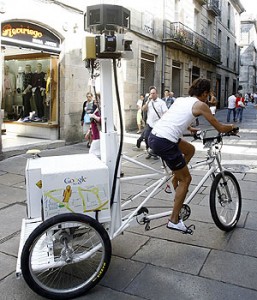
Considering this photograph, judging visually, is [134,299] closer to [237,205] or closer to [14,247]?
[14,247]

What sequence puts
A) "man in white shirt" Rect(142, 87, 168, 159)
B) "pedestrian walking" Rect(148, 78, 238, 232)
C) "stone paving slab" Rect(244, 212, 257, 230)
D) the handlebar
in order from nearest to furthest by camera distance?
"pedestrian walking" Rect(148, 78, 238, 232)
the handlebar
"stone paving slab" Rect(244, 212, 257, 230)
"man in white shirt" Rect(142, 87, 168, 159)

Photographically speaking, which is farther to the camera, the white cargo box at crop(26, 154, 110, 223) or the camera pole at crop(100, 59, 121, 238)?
the camera pole at crop(100, 59, 121, 238)

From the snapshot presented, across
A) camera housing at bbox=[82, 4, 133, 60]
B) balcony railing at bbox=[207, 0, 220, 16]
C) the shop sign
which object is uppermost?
balcony railing at bbox=[207, 0, 220, 16]

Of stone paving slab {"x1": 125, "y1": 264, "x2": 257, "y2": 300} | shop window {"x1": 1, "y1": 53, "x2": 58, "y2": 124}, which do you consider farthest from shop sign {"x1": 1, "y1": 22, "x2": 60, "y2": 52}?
stone paving slab {"x1": 125, "y1": 264, "x2": 257, "y2": 300}

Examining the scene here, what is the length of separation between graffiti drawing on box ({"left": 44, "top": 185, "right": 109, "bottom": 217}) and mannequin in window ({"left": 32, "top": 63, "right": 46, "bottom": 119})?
8.41 m

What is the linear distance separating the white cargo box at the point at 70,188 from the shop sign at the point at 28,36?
21.3 ft

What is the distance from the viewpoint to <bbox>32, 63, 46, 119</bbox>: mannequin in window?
1073 cm

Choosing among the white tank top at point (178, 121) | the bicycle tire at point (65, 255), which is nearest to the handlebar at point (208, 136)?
the white tank top at point (178, 121)

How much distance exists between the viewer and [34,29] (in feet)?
30.5

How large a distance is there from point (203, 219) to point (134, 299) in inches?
77.5

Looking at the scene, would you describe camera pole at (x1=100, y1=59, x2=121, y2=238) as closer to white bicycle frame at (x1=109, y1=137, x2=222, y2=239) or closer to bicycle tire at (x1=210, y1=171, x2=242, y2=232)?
white bicycle frame at (x1=109, y1=137, x2=222, y2=239)

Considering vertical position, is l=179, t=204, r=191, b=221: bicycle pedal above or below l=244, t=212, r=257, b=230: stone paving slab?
above

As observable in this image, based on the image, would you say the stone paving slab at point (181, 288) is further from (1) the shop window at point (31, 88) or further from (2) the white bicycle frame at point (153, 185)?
(1) the shop window at point (31, 88)

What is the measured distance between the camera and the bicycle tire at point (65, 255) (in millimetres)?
2627
